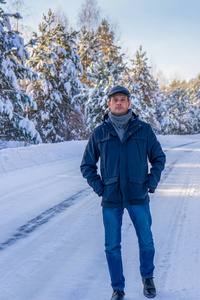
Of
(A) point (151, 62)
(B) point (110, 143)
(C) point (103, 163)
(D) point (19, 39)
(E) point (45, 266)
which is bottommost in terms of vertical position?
(E) point (45, 266)

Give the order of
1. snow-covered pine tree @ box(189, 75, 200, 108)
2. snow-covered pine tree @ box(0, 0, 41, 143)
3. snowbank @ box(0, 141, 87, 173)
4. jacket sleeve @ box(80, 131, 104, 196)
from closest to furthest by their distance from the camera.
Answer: jacket sleeve @ box(80, 131, 104, 196)
snowbank @ box(0, 141, 87, 173)
snow-covered pine tree @ box(0, 0, 41, 143)
snow-covered pine tree @ box(189, 75, 200, 108)

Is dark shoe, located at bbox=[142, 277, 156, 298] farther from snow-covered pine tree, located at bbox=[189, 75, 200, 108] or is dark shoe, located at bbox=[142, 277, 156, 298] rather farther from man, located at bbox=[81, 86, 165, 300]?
snow-covered pine tree, located at bbox=[189, 75, 200, 108]

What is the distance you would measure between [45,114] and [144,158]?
61.3 ft

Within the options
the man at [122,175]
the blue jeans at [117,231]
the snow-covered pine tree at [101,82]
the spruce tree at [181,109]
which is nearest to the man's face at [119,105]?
the man at [122,175]

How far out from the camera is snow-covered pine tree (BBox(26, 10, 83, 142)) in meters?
20.6

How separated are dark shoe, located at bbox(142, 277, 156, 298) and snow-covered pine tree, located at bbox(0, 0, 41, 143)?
10.9 metres

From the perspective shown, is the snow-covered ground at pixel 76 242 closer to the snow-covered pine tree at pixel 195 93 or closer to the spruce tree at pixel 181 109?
the spruce tree at pixel 181 109

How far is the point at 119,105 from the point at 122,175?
0.67 meters

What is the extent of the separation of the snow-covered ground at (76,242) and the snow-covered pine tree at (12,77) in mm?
5785

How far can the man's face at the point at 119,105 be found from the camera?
2.96 meters

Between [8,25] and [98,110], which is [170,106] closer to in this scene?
[98,110]

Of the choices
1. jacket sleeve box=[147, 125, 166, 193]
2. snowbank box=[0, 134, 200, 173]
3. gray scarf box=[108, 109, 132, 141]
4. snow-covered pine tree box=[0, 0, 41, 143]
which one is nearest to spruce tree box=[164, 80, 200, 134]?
snowbank box=[0, 134, 200, 173]

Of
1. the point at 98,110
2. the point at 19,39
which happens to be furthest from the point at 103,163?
the point at 98,110

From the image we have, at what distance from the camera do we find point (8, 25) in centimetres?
1354
